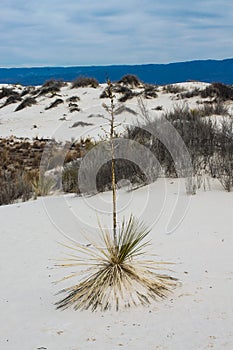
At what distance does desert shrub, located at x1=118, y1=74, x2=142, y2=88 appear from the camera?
101 feet

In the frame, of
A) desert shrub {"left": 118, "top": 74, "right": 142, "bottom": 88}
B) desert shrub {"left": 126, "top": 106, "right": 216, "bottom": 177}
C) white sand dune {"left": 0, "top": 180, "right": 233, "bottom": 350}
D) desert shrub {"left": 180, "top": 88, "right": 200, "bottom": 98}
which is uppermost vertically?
desert shrub {"left": 118, "top": 74, "right": 142, "bottom": 88}

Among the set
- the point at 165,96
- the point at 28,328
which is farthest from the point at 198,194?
the point at 165,96

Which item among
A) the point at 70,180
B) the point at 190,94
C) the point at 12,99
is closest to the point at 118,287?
the point at 70,180

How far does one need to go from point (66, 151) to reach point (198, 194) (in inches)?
374

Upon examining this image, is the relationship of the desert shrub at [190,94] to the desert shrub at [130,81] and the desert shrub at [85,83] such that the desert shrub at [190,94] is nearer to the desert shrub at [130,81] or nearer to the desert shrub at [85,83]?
the desert shrub at [130,81]

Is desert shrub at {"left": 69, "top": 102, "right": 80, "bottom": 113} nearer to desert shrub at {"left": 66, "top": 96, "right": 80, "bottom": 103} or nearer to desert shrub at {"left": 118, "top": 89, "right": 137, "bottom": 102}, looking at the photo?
desert shrub at {"left": 66, "top": 96, "right": 80, "bottom": 103}

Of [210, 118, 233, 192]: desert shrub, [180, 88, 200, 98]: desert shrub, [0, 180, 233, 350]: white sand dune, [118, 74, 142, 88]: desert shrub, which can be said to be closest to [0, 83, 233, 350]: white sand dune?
[0, 180, 233, 350]: white sand dune

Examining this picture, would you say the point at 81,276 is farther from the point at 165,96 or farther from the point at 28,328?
the point at 165,96

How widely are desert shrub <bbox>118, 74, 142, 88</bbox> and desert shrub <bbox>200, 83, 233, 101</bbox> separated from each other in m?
7.83

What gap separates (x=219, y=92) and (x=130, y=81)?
9465mm

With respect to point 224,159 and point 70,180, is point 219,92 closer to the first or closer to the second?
point 70,180

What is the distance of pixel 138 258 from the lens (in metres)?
4.67

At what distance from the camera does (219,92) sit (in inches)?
897

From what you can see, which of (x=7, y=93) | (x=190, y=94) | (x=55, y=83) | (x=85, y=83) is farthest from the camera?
(x=7, y=93)
